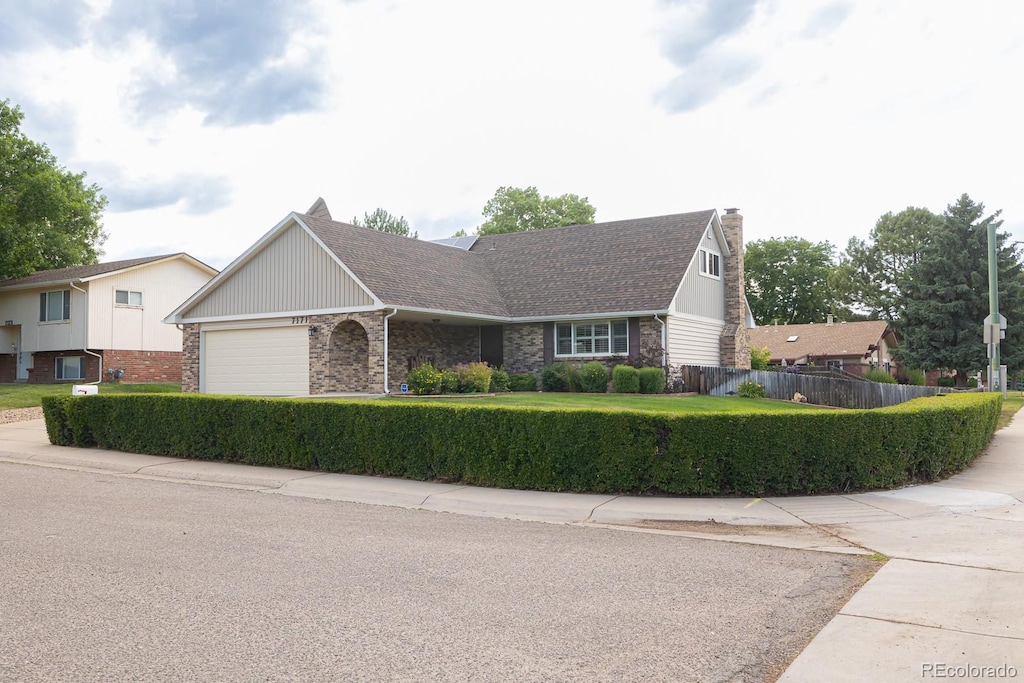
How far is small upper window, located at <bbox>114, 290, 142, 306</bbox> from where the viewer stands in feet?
117

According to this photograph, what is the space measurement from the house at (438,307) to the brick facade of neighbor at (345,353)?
0.04m

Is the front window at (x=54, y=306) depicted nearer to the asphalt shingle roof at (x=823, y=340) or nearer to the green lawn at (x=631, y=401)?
the green lawn at (x=631, y=401)

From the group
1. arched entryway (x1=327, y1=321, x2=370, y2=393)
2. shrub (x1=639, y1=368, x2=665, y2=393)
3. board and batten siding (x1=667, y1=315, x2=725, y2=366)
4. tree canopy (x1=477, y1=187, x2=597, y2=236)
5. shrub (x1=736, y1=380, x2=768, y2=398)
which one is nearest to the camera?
shrub (x1=639, y1=368, x2=665, y2=393)

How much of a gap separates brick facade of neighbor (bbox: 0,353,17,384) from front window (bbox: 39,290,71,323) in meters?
3.99

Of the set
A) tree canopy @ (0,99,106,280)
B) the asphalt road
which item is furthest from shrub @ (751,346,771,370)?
tree canopy @ (0,99,106,280)

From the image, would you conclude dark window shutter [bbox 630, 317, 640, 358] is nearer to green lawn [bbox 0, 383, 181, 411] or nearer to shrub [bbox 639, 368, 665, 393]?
shrub [bbox 639, 368, 665, 393]

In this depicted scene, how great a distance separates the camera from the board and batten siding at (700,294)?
2712 centimetres

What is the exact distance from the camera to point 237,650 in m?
5.12

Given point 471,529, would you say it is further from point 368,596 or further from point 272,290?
point 272,290

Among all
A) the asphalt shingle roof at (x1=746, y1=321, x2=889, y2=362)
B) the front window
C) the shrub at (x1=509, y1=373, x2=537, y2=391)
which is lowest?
the shrub at (x1=509, y1=373, x2=537, y2=391)

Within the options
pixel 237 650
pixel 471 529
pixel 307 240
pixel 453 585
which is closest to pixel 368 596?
pixel 453 585

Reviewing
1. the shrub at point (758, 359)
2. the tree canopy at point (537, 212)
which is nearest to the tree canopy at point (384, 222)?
the tree canopy at point (537, 212)

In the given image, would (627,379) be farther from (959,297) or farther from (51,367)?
(51,367)

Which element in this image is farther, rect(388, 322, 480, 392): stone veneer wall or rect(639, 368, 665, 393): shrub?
rect(388, 322, 480, 392): stone veneer wall
